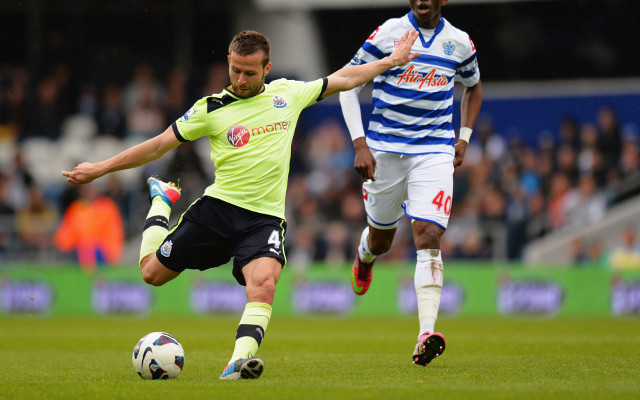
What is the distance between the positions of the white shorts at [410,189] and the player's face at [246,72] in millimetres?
1792

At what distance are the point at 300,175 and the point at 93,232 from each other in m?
4.67

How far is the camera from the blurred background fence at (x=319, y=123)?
18.4m

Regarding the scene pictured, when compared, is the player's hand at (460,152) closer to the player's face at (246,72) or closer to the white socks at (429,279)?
the white socks at (429,279)

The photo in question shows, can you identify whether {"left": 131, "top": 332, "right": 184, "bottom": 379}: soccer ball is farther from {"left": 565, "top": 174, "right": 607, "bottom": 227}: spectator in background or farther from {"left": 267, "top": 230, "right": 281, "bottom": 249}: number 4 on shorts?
{"left": 565, "top": 174, "right": 607, "bottom": 227}: spectator in background

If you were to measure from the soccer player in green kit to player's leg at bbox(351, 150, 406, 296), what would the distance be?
3.90ft

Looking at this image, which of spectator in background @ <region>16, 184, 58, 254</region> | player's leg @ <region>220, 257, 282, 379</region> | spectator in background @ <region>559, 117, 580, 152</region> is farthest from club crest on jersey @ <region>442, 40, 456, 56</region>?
spectator in background @ <region>16, 184, 58, 254</region>

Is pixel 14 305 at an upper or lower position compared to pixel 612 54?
lower

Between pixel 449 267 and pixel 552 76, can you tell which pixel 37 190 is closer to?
pixel 449 267

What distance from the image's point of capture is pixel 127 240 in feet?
69.1

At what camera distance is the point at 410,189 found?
7926 millimetres

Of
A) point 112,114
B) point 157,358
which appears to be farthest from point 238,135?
point 112,114

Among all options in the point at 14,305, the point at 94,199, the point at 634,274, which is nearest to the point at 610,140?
the point at 634,274

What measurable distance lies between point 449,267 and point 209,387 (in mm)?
11487

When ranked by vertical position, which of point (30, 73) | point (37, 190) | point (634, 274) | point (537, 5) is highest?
point (537, 5)
